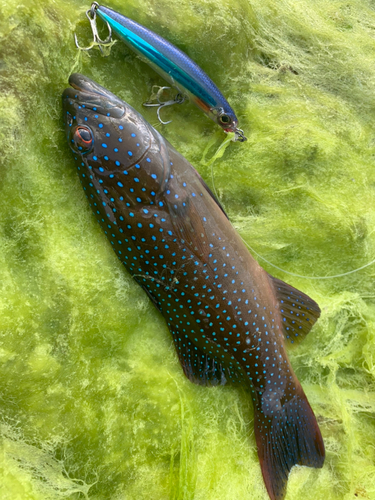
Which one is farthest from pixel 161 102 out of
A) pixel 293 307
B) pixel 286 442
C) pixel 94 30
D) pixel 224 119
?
pixel 286 442

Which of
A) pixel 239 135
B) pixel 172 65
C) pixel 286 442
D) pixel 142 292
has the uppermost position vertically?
pixel 172 65

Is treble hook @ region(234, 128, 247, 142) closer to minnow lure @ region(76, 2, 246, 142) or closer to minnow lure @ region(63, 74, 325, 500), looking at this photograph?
minnow lure @ region(76, 2, 246, 142)

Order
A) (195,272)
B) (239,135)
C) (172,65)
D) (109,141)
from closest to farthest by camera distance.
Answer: (109,141), (195,272), (172,65), (239,135)

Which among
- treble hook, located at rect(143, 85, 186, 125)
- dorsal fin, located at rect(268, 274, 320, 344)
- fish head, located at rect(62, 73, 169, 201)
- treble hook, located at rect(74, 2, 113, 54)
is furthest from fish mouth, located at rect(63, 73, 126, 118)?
dorsal fin, located at rect(268, 274, 320, 344)

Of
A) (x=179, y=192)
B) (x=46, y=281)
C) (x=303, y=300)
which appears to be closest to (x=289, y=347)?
(x=303, y=300)

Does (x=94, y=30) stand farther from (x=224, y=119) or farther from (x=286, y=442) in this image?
(x=286, y=442)

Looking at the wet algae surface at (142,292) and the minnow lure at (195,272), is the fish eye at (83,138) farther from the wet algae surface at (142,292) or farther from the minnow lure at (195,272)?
the wet algae surface at (142,292)
